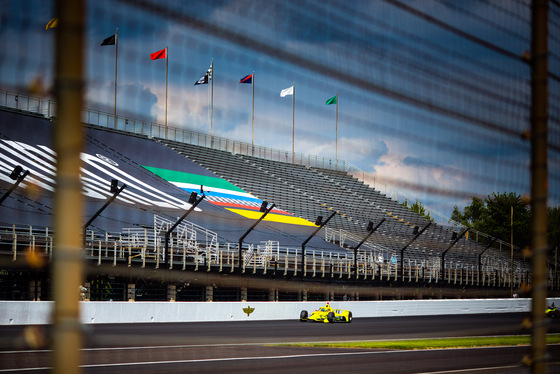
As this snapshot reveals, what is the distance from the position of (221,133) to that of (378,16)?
3.74 feet

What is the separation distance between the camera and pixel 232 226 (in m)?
34.2

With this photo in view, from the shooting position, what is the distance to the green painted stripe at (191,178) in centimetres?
3934

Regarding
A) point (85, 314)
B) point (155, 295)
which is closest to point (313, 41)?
point (85, 314)

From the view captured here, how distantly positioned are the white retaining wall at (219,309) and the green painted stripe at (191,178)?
12.4 meters

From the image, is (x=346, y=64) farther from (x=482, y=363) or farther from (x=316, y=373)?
(x=482, y=363)

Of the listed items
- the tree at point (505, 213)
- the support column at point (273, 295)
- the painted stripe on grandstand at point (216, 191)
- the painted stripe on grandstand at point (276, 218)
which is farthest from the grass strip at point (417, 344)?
the painted stripe on grandstand at point (216, 191)

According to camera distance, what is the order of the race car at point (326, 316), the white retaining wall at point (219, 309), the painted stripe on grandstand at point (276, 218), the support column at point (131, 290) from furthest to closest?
the painted stripe on grandstand at point (276, 218)
the race car at point (326, 316)
the support column at point (131, 290)
the white retaining wall at point (219, 309)

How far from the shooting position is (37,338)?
6.92 ft

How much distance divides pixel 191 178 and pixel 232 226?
7.10m

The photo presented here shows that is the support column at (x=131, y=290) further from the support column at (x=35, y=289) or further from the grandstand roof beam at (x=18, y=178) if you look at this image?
the grandstand roof beam at (x=18, y=178)

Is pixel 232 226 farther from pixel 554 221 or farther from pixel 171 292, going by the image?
pixel 554 221

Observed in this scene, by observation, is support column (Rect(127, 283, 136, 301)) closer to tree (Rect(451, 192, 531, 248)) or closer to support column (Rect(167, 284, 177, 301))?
support column (Rect(167, 284, 177, 301))

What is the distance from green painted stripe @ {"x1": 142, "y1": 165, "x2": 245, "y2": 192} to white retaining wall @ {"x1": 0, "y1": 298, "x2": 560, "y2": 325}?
12.4 metres

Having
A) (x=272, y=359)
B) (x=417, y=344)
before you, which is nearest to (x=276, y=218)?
(x=417, y=344)
